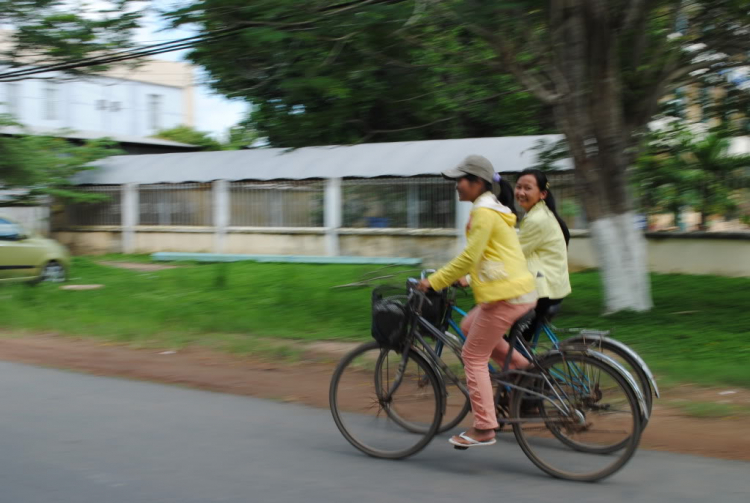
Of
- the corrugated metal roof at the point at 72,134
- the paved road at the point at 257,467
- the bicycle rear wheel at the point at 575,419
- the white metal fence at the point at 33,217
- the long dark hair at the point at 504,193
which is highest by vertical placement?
the corrugated metal roof at the point at 72,134

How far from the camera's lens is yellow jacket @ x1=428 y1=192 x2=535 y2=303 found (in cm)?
449

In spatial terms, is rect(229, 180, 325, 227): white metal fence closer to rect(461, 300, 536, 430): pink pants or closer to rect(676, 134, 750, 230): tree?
rect(676, 134, 750, 230): tree

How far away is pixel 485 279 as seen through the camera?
4547mm

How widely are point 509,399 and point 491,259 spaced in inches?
33.7

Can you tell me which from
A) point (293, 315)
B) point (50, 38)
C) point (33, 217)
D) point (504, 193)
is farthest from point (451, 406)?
point (33, 217)

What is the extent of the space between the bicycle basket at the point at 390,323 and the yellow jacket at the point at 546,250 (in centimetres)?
88

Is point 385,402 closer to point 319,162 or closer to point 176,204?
point 319,162

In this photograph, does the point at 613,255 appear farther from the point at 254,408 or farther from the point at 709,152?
the point at 709,152

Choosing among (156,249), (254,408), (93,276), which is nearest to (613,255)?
(254,408)

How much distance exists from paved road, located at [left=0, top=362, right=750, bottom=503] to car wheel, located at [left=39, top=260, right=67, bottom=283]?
9.20 metres

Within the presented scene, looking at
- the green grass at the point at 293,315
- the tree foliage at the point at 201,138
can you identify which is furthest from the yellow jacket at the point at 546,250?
the tree foliage at the point at 201,138

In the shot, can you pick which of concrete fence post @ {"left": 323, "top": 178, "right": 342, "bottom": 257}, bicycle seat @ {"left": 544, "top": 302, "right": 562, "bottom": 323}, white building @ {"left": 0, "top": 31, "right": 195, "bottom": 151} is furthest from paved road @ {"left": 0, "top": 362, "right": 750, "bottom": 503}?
white building @ {"left": 0, "top": 31, "right": 195, "bottom": 151}

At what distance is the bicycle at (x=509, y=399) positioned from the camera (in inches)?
175

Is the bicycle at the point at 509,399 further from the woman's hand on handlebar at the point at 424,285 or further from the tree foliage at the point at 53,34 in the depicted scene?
the tree foliage at the point at 53,34
